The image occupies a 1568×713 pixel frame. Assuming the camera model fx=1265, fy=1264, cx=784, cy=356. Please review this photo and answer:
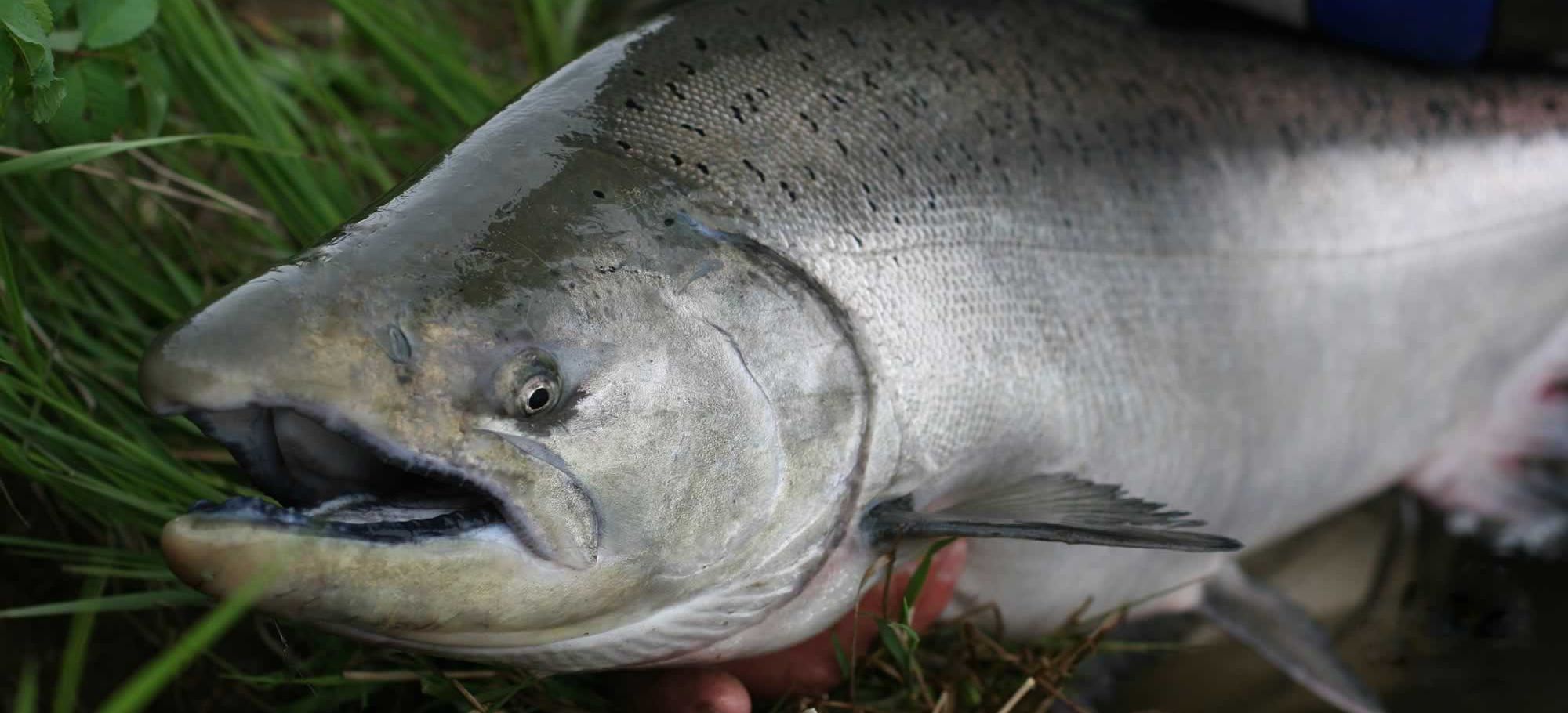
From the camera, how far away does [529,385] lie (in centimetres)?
135

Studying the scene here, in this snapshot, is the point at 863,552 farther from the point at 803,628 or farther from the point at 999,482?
the point at 999,482

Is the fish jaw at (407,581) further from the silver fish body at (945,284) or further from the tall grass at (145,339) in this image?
the tall grass at (145,339)

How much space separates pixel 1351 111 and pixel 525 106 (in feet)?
5.49

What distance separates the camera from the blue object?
2.54m

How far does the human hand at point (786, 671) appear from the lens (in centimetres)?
178

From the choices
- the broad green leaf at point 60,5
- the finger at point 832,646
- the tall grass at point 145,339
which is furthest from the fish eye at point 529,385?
the broad green leaf at point 60,5

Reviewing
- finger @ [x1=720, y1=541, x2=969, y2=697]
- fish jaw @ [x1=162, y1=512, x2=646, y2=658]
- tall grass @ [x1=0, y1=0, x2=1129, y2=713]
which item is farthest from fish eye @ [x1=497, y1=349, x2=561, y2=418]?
finger @ [x1=720, y1=541, x2=969, y2=697]

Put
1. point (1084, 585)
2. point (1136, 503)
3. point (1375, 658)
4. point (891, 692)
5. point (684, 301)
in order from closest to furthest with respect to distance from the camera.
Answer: point (684, 301), point (1136, 503), point (891, 692), point (1084, 585), point (1375, 658)

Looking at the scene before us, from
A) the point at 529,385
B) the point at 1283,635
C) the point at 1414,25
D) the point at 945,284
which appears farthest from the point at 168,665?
the point at 1414,25

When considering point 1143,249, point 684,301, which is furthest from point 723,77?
point 1143,249

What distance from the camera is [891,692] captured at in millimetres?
2045

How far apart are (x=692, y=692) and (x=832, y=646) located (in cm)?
25

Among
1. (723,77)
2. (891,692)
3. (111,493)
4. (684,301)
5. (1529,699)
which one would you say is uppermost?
(723,77)

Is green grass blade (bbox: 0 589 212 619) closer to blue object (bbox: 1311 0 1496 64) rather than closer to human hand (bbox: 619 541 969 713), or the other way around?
human hand (bbox: 619 541 969 713)
